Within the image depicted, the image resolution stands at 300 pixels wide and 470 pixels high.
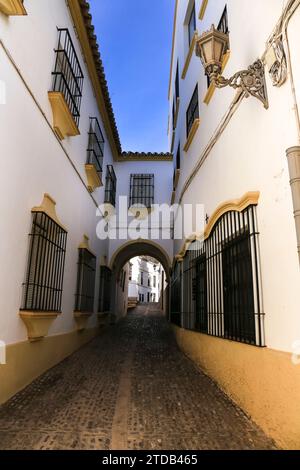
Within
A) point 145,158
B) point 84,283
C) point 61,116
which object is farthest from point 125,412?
point 145,158

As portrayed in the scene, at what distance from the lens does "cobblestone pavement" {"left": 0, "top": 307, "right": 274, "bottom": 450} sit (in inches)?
Result: 123

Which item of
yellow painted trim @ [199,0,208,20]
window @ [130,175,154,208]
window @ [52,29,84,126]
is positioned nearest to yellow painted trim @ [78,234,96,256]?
window @ [52,29,84,126]

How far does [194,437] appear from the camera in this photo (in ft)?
10.5

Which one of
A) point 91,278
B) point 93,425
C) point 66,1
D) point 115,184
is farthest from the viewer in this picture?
point 115,184

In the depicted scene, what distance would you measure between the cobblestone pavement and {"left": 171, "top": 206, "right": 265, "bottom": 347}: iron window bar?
86cm

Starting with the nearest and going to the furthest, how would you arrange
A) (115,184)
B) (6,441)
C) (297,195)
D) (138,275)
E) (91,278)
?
1. (297,195)
2. (6,441)
3. (91,278)
4. (115,184)
5. (138,275)

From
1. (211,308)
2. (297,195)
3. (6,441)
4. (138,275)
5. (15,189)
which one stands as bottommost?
(6,441)

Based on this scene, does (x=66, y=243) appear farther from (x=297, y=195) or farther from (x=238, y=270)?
(x=297, y=195)

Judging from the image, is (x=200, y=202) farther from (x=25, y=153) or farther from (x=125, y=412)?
(x=125, y=412)

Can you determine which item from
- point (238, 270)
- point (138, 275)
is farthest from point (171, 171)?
point (138, 275)

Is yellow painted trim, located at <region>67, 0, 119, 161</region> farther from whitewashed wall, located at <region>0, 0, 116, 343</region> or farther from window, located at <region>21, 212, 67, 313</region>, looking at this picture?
window, located at <region>21, 212, 67, 313</region>

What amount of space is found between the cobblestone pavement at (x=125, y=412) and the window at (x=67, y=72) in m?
4.90

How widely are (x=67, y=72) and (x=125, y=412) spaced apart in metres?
5.95

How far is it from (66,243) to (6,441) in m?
4.00
